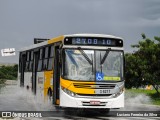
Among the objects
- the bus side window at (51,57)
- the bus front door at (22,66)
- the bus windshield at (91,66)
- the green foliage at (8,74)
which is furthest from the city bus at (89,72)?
the green foliage at (8,74)

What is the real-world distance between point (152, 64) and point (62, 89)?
732 inches

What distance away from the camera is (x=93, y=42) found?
18.5 m

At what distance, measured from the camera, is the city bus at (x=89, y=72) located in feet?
57.9

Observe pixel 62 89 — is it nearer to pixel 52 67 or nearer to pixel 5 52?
pixel 52 67

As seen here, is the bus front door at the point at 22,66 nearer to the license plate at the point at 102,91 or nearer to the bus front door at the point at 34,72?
the bus front door at the point at 34,72

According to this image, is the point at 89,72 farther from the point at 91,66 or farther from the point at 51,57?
the point at 51,57

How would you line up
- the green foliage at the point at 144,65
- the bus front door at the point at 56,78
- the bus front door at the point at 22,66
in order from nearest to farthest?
the bus front door at the point at 56,78 < the bus front door at the point at 22,66 < the green foliage at the point at 144,65

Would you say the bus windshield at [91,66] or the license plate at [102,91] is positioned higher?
the bus windshield at [91,66]

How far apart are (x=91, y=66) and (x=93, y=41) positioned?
3.85 ft

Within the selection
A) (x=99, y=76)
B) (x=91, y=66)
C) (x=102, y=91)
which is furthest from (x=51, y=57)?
(x=102, y=91)

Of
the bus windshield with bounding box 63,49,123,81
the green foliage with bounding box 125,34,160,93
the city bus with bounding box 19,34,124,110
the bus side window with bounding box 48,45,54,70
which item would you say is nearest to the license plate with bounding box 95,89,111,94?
the city bus with bounding box 19,34,124,110

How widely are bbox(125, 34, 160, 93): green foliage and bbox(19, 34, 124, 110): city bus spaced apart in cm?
1674

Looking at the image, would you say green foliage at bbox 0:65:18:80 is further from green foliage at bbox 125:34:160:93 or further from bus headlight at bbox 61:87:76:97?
bus headlight at bbox 61:87:76:97

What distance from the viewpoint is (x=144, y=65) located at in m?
35.3
